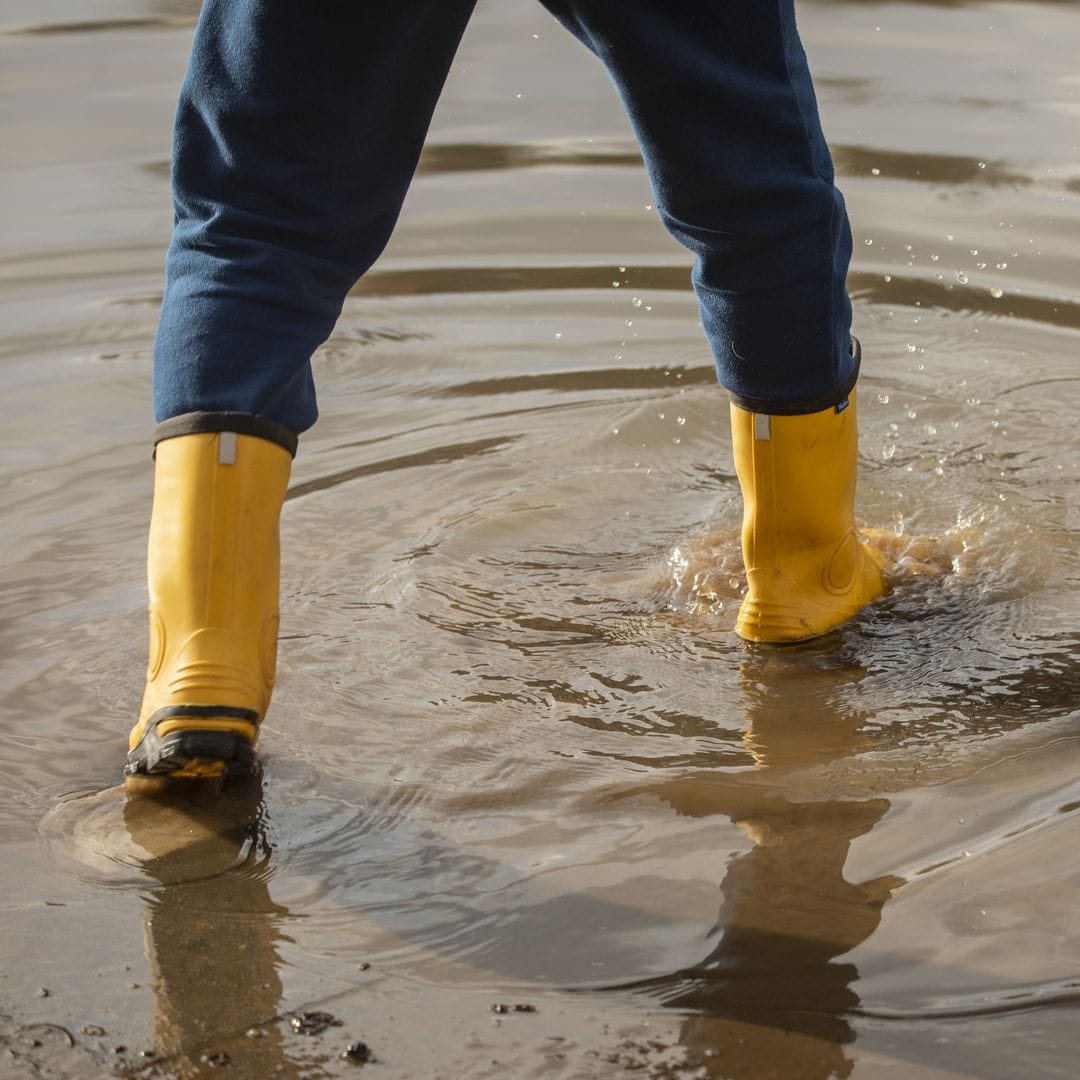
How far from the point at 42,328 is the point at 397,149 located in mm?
1669

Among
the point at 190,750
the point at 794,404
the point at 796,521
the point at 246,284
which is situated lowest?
the point at 190,750

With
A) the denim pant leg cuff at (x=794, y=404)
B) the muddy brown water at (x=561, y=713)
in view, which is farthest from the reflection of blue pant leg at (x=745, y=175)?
the muddy brown water at (x=561, y=713)

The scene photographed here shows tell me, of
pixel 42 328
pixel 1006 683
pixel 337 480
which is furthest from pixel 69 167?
pixel 1006 683

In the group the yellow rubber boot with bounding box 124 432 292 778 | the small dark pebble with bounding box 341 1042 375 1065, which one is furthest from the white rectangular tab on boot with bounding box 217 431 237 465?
the small dark pebble with bounding box 341 1042 375 1065

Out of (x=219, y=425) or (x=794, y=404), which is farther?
(x=794, y=404)

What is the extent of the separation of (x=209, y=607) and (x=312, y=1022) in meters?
0.46

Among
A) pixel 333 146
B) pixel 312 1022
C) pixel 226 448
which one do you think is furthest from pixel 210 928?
pixel 333 146

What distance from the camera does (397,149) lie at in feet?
5.24

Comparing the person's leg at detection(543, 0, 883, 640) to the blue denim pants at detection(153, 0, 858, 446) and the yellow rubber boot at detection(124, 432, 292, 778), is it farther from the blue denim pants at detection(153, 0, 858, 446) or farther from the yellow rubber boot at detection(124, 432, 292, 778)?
the yellow rubber boot at detection(124, 432, 292, 778)

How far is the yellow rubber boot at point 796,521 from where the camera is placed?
6.08 ft

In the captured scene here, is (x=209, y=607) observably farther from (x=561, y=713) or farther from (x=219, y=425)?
(x=561, y=713)

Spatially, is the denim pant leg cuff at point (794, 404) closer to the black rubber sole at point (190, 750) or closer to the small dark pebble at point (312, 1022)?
the black rubber sole at point (190, 750)

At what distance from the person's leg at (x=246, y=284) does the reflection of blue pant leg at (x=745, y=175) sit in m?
0.18

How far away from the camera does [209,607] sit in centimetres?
154
